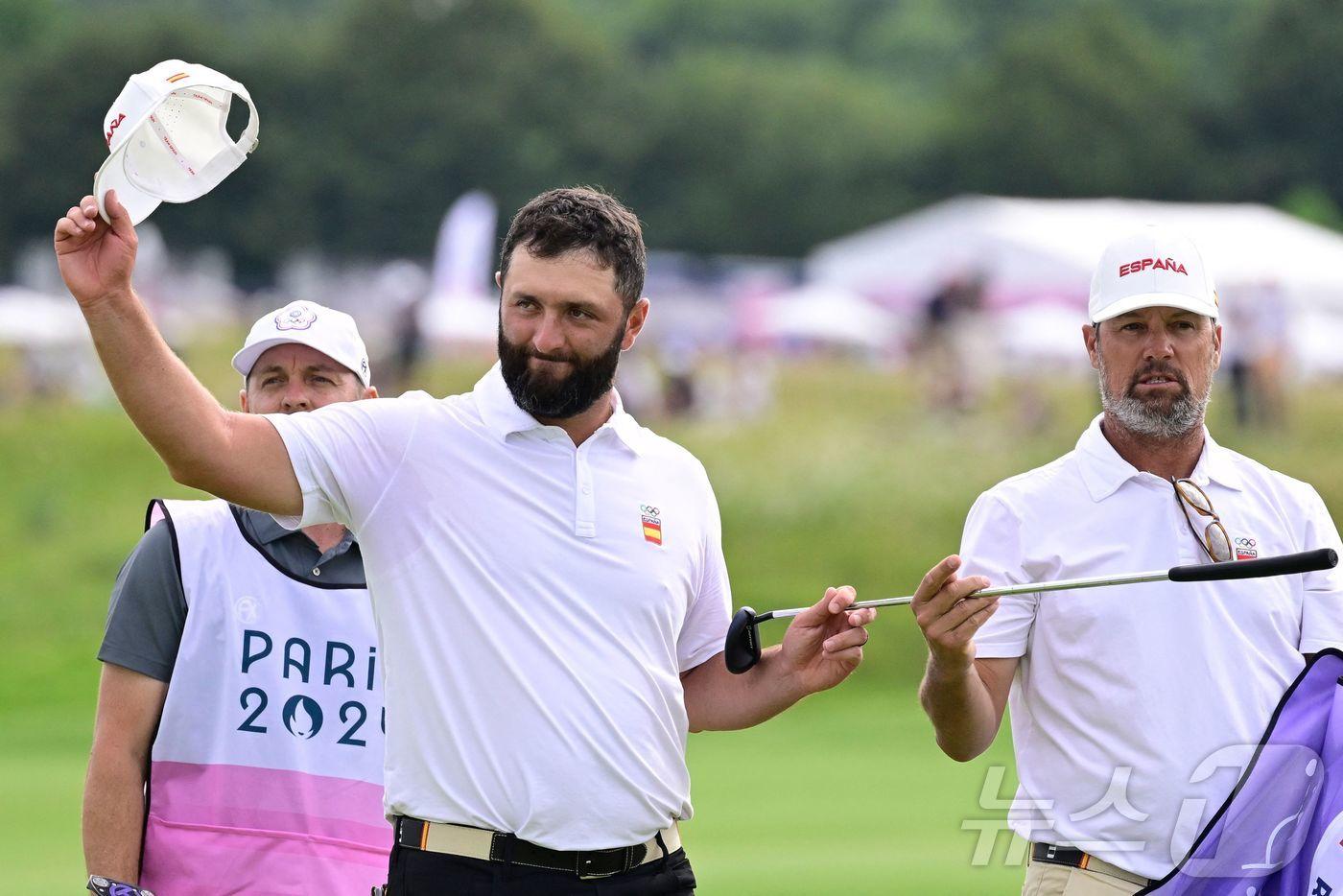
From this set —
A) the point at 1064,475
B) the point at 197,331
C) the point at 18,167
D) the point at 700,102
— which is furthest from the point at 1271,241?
the point at 700,102

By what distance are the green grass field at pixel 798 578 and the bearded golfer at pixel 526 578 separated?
1.21m

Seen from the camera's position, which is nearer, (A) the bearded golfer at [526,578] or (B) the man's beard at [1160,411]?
(A) the bearded golfer at [526,578]

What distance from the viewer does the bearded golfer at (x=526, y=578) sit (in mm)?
4059

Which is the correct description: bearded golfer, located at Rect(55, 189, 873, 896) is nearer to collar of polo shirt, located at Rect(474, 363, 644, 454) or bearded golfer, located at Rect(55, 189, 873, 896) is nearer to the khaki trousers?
collar of polo shirt, located at Rect(474, 363, 644, 454)

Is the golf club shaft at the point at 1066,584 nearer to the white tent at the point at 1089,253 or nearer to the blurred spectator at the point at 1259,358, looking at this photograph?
the blurred spectator at the point at 1259,358

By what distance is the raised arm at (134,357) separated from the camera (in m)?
3.65

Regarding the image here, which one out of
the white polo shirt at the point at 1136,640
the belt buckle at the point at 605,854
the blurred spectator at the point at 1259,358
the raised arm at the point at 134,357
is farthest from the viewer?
the blurred spectator at the point at 1259,358

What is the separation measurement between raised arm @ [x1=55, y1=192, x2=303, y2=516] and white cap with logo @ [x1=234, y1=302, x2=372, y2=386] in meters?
1.14

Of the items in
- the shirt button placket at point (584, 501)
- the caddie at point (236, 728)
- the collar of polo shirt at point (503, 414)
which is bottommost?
the caddie at point (236, 728)

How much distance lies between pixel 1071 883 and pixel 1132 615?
58 cm

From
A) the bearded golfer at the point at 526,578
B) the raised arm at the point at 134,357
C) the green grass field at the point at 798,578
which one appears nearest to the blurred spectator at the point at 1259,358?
the green grass field at the point at 798,578

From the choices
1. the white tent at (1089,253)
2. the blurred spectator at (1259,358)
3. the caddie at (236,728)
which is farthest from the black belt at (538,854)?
the white tent at (1089,253)

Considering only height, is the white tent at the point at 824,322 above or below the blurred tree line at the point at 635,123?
below

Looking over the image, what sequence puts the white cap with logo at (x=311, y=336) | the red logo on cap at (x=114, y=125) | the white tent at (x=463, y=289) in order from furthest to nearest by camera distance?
Answer: the white tent at (x=463, y=289), the white cap with logo at (x=311, y=336), the red logo on cap at (x=114, y=125)
